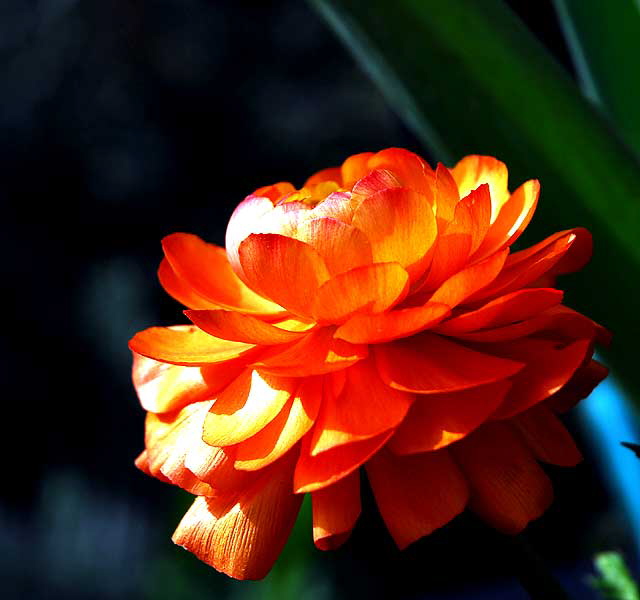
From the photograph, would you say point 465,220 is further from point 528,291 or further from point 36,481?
point 36,481

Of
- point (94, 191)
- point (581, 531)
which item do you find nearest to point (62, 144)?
point (94, 191)

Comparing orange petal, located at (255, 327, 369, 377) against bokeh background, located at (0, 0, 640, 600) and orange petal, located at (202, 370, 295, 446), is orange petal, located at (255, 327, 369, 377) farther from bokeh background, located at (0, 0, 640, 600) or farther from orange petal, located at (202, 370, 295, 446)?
bokeh background, located at (0, 0, 640, 600)

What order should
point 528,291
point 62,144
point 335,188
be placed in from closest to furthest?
point 528,291
point 335,188
point 62,144

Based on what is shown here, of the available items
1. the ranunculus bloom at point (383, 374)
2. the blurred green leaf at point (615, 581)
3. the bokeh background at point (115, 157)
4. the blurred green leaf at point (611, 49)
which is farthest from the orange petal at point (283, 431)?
the bokeh background at point (115, 157)

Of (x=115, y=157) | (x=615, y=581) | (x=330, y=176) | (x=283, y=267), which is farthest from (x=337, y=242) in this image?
(x=115, y=157)

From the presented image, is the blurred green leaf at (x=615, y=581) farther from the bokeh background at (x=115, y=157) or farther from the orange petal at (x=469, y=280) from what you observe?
the bokeh background at (x=115, y=157)

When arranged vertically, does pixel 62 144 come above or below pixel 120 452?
above
